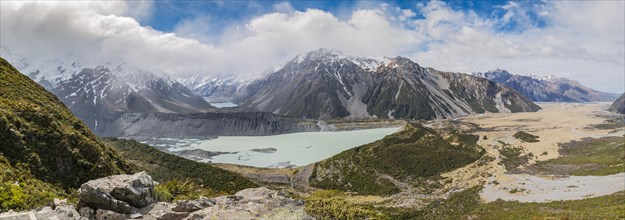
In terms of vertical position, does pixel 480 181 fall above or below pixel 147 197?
below

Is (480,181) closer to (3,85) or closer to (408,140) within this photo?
(408,140)

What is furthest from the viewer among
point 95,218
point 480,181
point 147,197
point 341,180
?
point 341,180

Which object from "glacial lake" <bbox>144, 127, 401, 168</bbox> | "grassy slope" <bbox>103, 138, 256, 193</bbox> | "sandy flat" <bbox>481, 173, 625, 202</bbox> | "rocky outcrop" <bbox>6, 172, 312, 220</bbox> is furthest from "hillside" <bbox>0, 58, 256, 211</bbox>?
"glacial lake" <bbox>144, 127, 401, 168</bbox>

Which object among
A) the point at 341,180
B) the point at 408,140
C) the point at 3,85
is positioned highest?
the point at 3,85

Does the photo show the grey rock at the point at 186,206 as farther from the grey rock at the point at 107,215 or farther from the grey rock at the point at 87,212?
the grey rock at the point at 87,212

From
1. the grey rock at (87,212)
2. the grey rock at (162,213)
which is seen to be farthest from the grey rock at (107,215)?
the grey rock at (162,213)

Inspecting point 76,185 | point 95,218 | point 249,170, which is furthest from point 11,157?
point 249,170

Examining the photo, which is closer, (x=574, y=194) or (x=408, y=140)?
(x=574, y=194)

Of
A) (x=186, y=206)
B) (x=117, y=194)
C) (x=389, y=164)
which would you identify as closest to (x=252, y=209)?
(x=186, y=206)

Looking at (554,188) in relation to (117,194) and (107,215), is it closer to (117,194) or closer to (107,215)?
(117,194)
